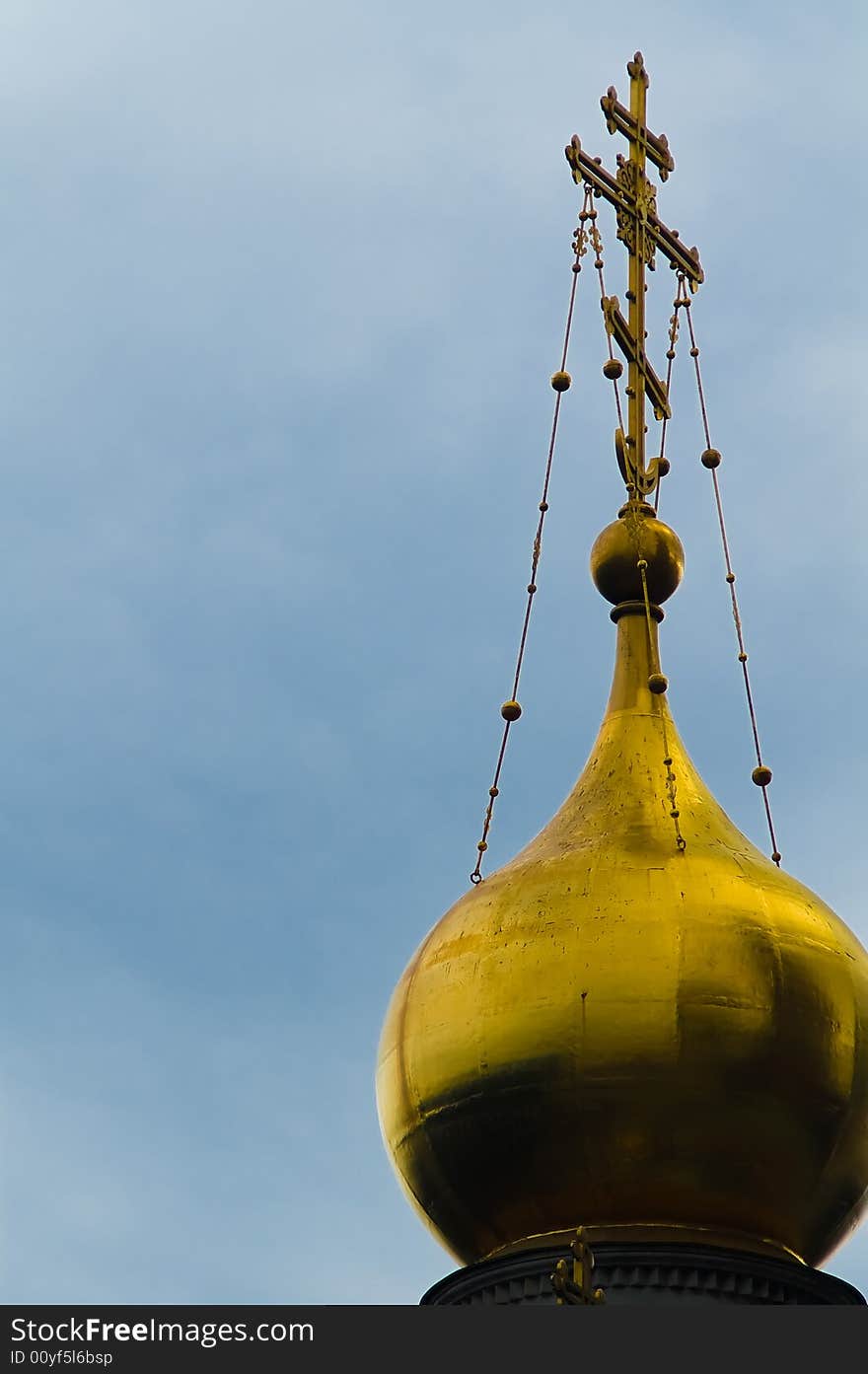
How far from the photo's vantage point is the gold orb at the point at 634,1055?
69.0ft

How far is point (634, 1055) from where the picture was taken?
21.1 meters

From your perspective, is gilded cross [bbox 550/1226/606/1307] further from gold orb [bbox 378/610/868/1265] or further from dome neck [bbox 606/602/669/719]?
dome neck [bbox 606/602/669/719]

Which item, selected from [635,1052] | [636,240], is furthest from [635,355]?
[635,1052]

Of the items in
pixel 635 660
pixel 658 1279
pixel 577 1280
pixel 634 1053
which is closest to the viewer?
pixel 577 1280

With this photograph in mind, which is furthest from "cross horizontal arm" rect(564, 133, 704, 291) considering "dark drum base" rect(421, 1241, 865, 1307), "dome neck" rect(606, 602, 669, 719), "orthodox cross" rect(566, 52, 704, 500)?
"dark drum base" rect(421, 1241, 865, 1307)

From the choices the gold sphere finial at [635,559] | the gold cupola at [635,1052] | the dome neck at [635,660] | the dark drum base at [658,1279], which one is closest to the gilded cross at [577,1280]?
the dark drum base at [658,1279]

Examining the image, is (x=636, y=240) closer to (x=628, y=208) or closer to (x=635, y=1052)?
(x=628, y=208)

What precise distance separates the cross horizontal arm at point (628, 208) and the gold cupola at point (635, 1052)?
558 centimetres

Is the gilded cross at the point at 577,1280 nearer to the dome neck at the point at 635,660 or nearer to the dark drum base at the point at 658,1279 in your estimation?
the dark drum base at the point at 658,1279

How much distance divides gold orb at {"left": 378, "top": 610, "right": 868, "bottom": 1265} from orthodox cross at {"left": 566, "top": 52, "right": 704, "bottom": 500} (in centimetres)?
394

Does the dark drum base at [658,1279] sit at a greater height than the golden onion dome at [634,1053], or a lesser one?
lesser

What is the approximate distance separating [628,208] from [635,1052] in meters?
8.23

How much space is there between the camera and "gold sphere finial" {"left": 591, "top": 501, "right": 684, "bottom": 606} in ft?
79.9

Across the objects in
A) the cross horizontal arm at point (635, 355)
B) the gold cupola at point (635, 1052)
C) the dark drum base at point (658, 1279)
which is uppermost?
the cross horizontal arm at point (635, 355)
